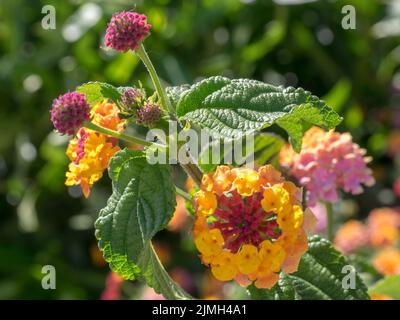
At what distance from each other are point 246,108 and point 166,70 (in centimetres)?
136

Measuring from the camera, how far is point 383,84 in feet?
7.33

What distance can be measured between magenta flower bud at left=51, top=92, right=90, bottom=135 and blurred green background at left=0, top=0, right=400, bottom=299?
4.13ft

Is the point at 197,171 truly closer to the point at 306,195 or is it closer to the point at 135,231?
the point at 135,231

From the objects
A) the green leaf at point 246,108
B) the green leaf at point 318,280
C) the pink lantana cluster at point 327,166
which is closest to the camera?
the green leaf at point 246,108

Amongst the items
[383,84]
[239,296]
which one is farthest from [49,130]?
[239,296]

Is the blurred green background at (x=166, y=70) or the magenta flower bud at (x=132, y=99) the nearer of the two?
the magenta flower bud at (x=132, y=99)

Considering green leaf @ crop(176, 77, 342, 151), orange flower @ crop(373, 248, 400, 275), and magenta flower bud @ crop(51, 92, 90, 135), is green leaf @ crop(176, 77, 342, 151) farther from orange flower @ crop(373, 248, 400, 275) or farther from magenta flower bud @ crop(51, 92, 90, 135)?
orange flower @ crop(373, 248, 400, 275)

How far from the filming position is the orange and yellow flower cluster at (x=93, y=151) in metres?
0.79

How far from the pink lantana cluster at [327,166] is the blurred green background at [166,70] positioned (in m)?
0.99

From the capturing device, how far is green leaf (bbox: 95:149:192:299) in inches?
29.2

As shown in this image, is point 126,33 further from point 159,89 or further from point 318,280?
point 318,280

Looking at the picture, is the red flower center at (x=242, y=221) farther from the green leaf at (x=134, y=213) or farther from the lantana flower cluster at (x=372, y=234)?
the lantana flower cluster at (x=372, y=234)

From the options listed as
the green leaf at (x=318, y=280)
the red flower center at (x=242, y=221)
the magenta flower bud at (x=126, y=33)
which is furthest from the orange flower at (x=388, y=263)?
the magenta flower bud at (x=126, y=33)

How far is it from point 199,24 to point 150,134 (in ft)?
4.39
